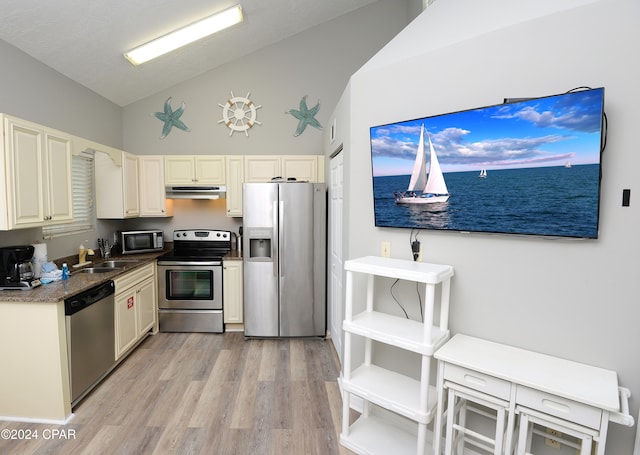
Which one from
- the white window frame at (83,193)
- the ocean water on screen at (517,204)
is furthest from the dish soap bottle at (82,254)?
the ocean water on screen at (517,204)

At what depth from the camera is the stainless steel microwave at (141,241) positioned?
4.04 meters

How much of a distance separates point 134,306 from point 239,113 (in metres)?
2.74

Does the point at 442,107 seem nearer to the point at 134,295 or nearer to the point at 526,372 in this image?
the point at 526,372

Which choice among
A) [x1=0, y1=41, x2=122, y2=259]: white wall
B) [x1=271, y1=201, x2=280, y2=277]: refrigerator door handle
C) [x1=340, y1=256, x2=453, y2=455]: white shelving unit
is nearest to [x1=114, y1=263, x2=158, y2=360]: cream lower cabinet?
[x1=0, y1=41, x2=122, y2=259]: white wall

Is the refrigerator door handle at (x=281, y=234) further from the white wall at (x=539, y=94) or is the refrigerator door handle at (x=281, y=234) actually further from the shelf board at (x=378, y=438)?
the shelf board at (x=378, y=438)

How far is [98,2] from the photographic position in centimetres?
258

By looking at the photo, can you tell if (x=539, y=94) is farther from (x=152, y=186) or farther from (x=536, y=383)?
(x=152, y=186)

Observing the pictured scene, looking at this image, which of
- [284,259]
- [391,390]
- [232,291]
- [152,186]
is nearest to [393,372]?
[391,390]

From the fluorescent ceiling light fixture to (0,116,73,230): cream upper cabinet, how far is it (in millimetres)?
1218

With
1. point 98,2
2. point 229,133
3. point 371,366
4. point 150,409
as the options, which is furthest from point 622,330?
point 229,133

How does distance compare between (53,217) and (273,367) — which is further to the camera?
(273,367)

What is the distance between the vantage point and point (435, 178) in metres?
2.02

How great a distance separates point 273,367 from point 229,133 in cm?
307

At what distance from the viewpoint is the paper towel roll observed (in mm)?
2713
